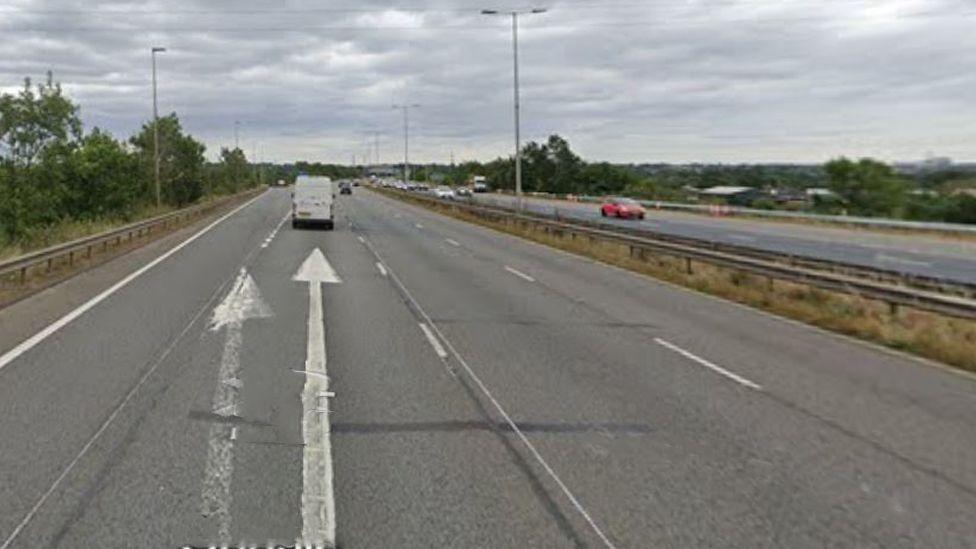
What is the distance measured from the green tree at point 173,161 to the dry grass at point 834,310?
47473 millimetres

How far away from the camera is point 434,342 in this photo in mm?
11109

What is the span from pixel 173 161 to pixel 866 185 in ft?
179

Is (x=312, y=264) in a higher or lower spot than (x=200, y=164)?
lower

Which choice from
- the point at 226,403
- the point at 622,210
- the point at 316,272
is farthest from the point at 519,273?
the point at 622,210

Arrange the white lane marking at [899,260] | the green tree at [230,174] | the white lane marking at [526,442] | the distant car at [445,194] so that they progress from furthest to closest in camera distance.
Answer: the green tree at [230,174] → the distant car at [445,194] → the white lane marking at [899,260] → the white lane marking at [526,442]

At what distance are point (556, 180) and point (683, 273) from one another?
349 ft

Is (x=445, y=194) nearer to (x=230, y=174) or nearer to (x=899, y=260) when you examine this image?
(x=230, y=174)

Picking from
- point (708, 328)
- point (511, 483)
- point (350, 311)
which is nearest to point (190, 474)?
point (511, 483)

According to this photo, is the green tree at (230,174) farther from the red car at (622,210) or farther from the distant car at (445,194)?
the red car at (622,210)

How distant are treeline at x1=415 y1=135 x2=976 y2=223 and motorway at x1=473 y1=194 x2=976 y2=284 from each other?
10.7 metres

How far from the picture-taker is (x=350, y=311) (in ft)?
45.5

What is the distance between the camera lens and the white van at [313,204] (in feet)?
126

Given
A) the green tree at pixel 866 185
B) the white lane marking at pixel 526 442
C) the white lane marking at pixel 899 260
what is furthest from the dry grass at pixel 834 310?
the green tree at pixel 866 185

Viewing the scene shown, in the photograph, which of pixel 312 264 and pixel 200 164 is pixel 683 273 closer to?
pixel 312 264
